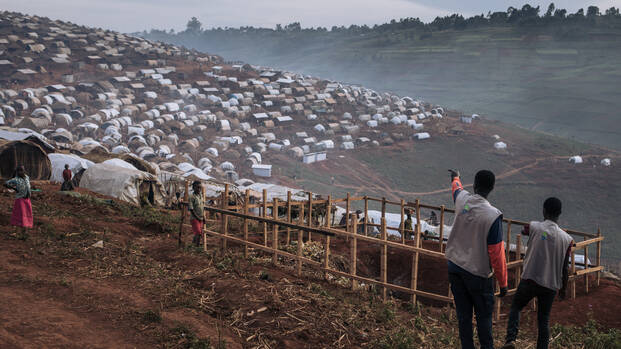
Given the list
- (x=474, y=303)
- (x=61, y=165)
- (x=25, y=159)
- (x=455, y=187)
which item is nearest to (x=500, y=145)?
(x=61, y=165)

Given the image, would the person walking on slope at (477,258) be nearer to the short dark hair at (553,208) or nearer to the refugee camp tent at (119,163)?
the short dark hair at (553,208)

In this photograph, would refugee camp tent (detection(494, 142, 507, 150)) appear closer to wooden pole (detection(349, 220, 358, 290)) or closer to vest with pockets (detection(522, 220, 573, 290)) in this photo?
wooden pole (detection(349, 220, 358, 290))

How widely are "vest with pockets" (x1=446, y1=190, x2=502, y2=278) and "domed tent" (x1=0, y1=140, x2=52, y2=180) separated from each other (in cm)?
1324

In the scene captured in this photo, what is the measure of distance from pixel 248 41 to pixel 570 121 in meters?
88.4

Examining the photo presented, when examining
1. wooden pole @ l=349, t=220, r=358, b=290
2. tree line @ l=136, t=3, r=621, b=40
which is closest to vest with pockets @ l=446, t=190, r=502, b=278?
wooden pole @ l=349, t=220, r=358, b=290

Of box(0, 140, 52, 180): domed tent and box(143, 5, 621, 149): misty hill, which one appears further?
box(143, 5, 621, 149): misty hill

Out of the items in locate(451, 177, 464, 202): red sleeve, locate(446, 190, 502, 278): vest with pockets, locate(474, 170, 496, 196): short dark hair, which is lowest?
locate(446, 190, 502, 278): vest with pockets

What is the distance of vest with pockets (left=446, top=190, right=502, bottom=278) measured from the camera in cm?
339

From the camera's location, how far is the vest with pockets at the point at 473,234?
133 inches

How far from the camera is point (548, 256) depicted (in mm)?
3902

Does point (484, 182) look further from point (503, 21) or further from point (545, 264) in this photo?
point (503, 21)

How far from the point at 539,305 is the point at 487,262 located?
1.04 metres

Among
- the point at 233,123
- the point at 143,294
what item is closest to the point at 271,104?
the point at 233,123

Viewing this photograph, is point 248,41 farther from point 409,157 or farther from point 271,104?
point 409,157
